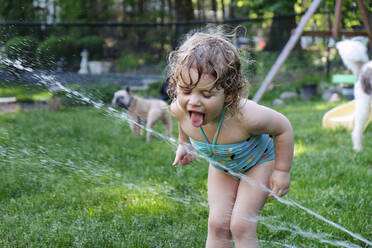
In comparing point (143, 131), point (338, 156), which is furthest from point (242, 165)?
point (143, 131)

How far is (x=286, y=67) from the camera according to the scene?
11.8 metres

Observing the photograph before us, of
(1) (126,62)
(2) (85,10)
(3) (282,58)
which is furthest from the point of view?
(2) (85,10)

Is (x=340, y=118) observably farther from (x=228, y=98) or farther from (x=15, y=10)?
(x=15, y=10)

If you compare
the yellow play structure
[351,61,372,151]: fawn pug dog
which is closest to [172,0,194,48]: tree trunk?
the yellow play structure

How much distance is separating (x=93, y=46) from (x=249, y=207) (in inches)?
417

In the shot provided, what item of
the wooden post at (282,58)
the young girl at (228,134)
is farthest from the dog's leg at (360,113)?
the young girl at (228,134)

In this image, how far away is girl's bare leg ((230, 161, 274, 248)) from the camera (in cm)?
207

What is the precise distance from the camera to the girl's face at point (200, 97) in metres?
1.91

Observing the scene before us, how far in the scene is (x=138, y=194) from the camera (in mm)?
3379

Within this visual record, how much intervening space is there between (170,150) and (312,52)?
8.01 meters

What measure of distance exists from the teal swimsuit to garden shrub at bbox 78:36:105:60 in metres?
9.77

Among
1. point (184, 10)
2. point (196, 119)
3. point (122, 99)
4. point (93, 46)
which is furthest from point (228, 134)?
point (184, 10)

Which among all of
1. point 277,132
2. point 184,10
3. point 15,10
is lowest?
point 277,132

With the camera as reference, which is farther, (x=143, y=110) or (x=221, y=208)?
(x=143, y=110)
